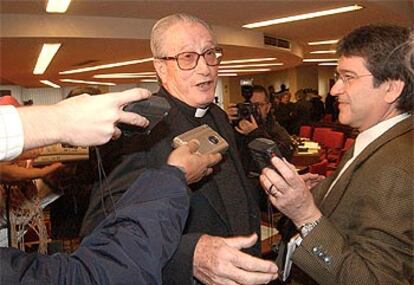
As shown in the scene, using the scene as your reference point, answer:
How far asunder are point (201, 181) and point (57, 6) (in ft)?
11.9

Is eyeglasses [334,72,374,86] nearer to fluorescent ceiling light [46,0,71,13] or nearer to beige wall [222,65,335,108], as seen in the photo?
fluorescent ceiling light [46,0,71,13]

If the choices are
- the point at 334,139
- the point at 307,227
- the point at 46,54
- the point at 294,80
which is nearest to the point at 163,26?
the point at 307,227

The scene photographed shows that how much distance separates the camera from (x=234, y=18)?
5.80m

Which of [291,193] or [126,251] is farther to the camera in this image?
[291,193]

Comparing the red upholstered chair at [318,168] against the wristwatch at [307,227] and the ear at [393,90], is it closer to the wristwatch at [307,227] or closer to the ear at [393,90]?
the ear at [393,90]

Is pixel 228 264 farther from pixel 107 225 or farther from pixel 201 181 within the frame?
pixel 201 181

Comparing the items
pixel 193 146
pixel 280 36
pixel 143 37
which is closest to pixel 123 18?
pixel 143 37

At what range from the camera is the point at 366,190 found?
1.15 m

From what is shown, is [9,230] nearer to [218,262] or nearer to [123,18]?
[218,262]

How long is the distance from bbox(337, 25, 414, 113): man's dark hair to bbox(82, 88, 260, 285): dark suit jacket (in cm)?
51

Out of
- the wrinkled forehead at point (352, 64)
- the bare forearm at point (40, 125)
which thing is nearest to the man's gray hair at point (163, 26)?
the wrinkled forehead at point (352, 64)

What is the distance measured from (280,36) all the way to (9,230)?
6884 mm

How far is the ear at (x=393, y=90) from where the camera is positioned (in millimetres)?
1323

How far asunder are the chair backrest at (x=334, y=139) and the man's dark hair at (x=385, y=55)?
5.72 metres
